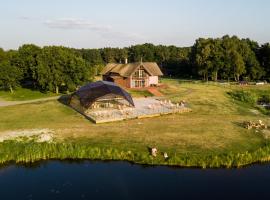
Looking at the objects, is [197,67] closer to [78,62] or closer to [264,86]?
[264,86]

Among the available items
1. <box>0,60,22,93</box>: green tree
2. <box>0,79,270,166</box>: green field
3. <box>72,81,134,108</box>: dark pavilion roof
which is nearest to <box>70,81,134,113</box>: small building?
<box>72,81,134,108</box>: dark pavilion roof

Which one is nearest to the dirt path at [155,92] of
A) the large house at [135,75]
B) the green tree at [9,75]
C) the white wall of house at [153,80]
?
the large house at [135,75]

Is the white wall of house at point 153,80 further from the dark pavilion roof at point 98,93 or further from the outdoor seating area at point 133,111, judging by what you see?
the dark pavilion roof at point 98,93

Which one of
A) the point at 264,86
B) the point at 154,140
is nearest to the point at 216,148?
the point at 154,140

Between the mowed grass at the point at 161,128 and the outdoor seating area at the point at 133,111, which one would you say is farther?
the outdoor seating area at the point at 133,111

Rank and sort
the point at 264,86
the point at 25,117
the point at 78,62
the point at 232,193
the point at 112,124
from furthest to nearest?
the point at 264,86 < the point at 78,62 < the point at 25,117 < the point at 112,124 < the point at 232,193

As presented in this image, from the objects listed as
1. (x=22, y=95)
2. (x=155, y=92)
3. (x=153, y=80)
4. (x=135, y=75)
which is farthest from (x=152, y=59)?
(x=22, y=95)

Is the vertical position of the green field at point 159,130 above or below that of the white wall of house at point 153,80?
below
